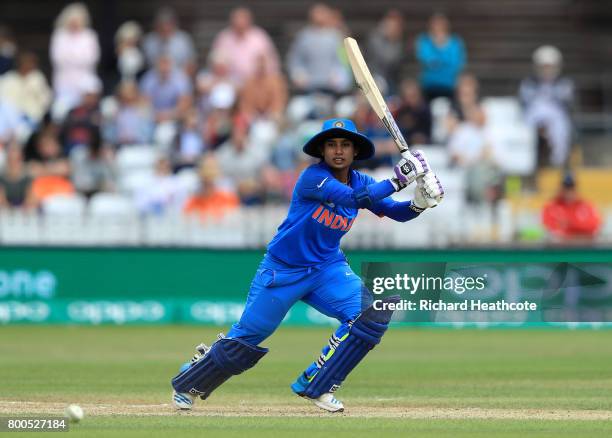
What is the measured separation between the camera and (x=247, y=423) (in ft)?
29.8

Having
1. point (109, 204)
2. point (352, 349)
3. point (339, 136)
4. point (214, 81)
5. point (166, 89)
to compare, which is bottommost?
point (352, 349)

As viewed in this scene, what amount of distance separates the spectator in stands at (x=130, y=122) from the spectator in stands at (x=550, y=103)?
534cm

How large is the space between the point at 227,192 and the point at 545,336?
14.8 feet

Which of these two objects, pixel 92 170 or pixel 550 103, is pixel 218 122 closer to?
Result: pixel 92 170

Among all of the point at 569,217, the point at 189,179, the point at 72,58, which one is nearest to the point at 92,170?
the point at 189,179

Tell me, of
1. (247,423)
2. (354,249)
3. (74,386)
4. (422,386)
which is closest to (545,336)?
(354,249)

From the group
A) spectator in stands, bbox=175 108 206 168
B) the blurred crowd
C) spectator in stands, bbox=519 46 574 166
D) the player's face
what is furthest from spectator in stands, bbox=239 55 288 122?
the player's face

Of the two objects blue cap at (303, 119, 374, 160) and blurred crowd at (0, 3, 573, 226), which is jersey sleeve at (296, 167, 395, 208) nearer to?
blue cap at (303, 119, 374, 160)

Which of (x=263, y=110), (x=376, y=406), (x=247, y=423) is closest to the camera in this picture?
(x=247, y=423)

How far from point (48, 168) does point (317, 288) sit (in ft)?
34.3

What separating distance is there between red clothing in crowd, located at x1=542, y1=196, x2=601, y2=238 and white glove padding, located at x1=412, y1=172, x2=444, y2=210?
8.94 metres

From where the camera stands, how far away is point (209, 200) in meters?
18.3

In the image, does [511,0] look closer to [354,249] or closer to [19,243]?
[354,249]

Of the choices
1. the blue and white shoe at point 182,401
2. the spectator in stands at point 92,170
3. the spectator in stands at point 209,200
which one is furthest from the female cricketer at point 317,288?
the spectator in stands at point 92,170
